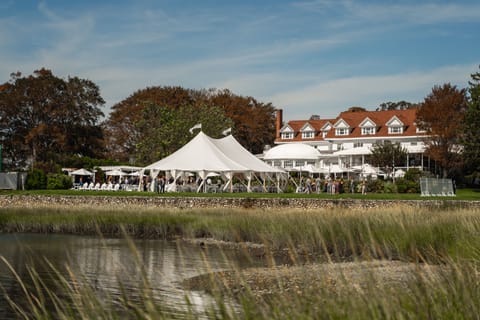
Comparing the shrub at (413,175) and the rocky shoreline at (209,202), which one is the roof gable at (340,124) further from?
the rocky shoreline at (209,202)

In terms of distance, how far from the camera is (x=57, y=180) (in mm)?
40938

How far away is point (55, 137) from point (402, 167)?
29.9 meters

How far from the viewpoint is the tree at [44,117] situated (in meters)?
52.4

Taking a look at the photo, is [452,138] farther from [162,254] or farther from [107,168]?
[162,254]

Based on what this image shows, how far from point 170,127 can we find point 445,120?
72.2ft

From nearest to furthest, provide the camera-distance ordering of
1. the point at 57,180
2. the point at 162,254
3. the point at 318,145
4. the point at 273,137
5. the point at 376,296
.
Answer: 1. the point at 376,296
2. the point at 162,254
3. the point at 57,180
4. the point at 318,145
5. the point at 273,137

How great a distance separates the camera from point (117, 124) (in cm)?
6356

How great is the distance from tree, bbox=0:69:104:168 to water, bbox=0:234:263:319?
108 ft

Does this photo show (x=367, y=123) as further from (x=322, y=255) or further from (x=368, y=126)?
(x=322, y=255)

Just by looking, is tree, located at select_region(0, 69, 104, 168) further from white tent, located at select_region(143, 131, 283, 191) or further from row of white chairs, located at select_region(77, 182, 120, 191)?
white tent, located at select_region(143, 131, 283, 191)

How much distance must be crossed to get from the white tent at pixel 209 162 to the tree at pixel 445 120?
18.9m

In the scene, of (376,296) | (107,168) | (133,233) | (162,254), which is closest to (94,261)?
(162,254)

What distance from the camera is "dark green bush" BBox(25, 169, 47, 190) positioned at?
38.9 metres

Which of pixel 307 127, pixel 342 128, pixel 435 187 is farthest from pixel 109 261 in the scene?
pixel 307 127
